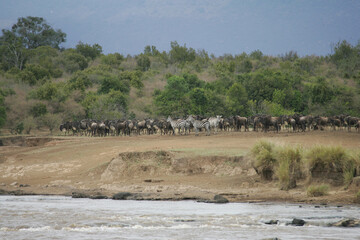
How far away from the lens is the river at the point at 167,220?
43.9 ft

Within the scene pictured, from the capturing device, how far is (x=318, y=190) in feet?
62.7

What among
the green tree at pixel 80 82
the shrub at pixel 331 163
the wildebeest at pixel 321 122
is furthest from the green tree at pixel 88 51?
the shrub at pixel 331 163

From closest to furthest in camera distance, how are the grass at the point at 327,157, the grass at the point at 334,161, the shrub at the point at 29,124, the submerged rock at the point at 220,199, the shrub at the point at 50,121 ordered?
1. the grass at the point at 334,161
2. the grass at the point at 327,157
3. the submerged rock at the point at 220,199
4. the shrub at the point at 29,124
5. the shrub at the point at 50,121

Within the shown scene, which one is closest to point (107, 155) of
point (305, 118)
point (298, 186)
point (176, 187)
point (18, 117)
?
point (176, 187)

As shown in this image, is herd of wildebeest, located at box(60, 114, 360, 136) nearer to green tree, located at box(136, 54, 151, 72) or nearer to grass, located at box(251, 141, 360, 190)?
grass, located at box(251, 141, 360, 190)

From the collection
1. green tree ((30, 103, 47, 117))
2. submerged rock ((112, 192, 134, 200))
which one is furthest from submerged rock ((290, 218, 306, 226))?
green tree ((30, 103, 47, 117))

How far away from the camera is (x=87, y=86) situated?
88.9 m

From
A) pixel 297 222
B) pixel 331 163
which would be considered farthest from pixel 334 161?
pixel 297 222

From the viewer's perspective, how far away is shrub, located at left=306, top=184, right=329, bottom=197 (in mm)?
19056

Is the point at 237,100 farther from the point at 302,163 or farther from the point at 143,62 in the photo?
the point at 143,62

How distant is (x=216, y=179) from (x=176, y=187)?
1.93 m

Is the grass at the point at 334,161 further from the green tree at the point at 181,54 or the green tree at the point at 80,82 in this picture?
the green tree at the point at 181,54

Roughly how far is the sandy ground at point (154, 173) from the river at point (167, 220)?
1682mm

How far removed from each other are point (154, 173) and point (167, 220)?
9.90 m
